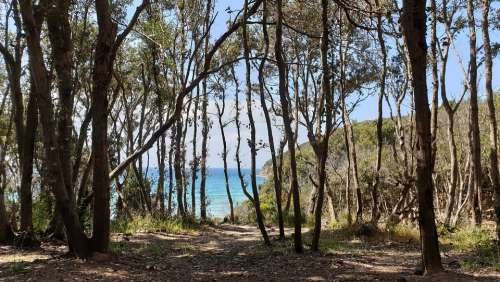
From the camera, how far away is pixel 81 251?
6867 millimetres

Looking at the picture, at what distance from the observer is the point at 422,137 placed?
557cm

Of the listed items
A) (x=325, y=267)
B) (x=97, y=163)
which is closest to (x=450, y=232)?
(x=325, y=267)

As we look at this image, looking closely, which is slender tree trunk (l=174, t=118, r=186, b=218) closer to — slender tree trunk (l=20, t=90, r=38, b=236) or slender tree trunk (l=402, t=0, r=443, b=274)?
slender tree trunk (l=20, t=90, r=38, b=236)

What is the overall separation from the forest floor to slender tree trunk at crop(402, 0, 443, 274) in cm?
32

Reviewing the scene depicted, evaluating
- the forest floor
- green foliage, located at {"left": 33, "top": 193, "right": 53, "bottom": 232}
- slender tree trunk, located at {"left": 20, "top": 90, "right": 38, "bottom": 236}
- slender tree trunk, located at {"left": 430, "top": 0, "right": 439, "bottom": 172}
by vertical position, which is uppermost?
slender tree trunk, located at {"left": 430, "top": 0, "right": 439, "bottom": 172}

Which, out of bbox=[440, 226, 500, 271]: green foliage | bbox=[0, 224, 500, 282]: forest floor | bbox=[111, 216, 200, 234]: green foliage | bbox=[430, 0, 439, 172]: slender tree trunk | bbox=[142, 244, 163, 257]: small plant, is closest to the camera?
bbox=[0, 224, 500, 282]: forest floor

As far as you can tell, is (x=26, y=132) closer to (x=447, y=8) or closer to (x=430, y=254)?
(x=430, y=254)

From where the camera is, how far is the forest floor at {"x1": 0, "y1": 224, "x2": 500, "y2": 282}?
244 inches

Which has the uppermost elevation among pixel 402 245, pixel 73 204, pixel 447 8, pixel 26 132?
pixel 447 8

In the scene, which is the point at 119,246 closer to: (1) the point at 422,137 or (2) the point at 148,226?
(2) the point at 148,226

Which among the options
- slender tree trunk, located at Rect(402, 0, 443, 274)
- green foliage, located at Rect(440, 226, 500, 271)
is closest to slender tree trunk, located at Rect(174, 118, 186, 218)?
green foliage, located at Rect(440, 226, 500, 271)

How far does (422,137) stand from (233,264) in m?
3.69

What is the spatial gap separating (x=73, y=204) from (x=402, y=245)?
629cm

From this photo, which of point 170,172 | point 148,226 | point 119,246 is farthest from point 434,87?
point 170,172
